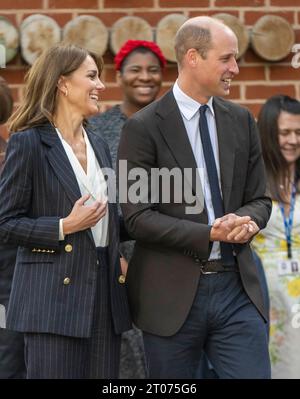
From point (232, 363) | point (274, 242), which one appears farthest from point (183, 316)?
point (274, 242)

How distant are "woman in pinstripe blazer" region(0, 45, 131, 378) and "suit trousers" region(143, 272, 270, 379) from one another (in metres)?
0.21

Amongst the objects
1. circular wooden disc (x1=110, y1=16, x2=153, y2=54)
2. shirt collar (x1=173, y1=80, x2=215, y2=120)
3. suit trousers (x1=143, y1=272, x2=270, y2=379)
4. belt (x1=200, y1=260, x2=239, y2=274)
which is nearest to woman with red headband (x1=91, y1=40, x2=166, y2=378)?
circular wooden disc (x1=110, y1=16, x2=153, y2=54)

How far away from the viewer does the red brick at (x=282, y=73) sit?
628cm

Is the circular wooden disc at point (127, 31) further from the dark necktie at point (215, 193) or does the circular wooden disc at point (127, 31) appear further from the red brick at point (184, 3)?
the dark necktie at point (215, 193)

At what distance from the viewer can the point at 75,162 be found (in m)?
4.46

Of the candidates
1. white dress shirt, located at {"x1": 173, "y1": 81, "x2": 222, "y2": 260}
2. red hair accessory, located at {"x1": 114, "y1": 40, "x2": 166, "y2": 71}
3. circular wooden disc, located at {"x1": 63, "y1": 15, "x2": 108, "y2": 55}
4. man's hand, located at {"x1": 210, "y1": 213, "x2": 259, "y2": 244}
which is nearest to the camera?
man's hand, located at {"x1": 210, "y1": 213, "x2": 259, "y2": 244}

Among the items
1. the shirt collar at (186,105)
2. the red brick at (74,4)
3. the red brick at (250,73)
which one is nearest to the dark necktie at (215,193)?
the shirt collar at (186,105)

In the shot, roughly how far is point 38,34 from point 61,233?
6.66 feet

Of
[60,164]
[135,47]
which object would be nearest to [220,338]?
[60,164]

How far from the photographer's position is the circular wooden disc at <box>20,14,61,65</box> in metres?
6.06

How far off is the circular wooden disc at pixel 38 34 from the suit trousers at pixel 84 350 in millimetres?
1912

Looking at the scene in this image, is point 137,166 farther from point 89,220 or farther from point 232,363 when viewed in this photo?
point 232,363

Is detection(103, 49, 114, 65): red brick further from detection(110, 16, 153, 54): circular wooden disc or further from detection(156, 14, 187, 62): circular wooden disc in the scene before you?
detection(156, 14, 187, 62): circular wooden disc

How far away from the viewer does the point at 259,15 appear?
6.25 meters
